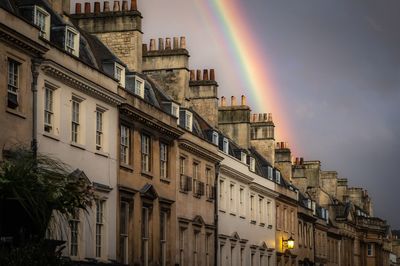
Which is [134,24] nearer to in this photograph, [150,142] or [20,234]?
[150,142]

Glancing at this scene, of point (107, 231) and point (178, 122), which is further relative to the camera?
point (178, 122)

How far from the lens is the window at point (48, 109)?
40222 millimetres

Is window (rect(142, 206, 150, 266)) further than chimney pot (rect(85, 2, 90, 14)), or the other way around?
chimney pot (rect(85, 2, 90, 14))

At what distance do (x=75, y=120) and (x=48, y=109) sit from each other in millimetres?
2941

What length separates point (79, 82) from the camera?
42.7m

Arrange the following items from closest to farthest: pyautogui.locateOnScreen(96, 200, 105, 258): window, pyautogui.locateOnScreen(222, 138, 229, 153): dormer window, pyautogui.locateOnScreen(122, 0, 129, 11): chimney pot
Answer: pyautogui.locateOnScreen(96, 200, 105, 258): window, pyautogui.locateOnScreen(122, 0, 129, 11): chimney pot, pyautogui.locateOnScreen(222, 138, 229, 153): dormer window

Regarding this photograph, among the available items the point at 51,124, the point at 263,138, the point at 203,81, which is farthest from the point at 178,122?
the point at 263,138

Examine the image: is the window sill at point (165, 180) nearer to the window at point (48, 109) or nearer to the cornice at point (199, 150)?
the cornice at point (199, 150)

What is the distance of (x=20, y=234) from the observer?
1098 inches

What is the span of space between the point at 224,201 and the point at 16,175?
131 feet

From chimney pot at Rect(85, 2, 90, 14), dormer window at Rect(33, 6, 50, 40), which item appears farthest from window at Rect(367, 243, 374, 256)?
dormer window at Rect(33, 6, 50, 40)

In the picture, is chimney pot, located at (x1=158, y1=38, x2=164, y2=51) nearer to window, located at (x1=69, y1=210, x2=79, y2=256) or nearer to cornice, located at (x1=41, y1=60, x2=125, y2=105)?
cornice, located at (x1=41, y1=60, x2=125, y2=105)

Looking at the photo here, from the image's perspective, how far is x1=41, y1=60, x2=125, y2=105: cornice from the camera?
39.9 metres

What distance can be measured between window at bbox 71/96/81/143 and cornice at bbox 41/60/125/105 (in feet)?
1.89
